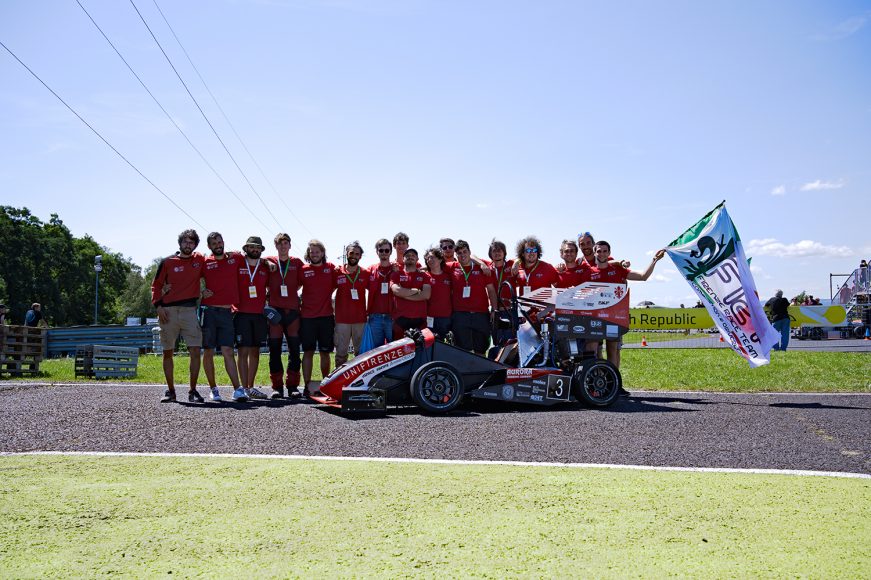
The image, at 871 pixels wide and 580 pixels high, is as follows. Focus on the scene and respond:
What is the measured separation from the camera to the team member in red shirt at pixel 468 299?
29.6 feet

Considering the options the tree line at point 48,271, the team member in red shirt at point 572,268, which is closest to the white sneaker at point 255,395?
the team member in red shirt at point 572,268

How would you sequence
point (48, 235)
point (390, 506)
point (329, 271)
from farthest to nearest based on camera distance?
1. point (48, 235)
2. point (329, 271)
3. point (390, 506)

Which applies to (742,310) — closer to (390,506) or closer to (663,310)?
(390,506)

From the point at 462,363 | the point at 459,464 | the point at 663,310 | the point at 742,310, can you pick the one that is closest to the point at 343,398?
the point at 462,363

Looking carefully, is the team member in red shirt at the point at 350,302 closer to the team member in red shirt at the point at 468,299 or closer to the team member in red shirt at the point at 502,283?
the team member in red shirt at the point at 468,299

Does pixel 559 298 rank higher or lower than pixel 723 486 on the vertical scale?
higher

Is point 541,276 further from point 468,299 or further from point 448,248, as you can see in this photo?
point 448,248

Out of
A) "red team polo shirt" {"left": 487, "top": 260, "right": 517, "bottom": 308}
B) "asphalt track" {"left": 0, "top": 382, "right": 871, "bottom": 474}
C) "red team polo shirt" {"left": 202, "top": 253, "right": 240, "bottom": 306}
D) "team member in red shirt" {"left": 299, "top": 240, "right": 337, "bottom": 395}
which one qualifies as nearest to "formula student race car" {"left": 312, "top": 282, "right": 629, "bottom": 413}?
"asphalt track" {"left": 0, "top": 382, "right": 871, "bottom": 474}

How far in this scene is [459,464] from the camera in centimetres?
468

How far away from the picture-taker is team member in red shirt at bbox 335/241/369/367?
9180mm

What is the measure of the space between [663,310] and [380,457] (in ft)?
88.9

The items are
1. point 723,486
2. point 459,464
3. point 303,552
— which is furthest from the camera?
point 459,464

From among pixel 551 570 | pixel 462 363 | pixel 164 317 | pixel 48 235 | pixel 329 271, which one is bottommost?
pixel 551 570

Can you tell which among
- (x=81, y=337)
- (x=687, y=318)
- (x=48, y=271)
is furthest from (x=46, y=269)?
(x=687, y=318)
